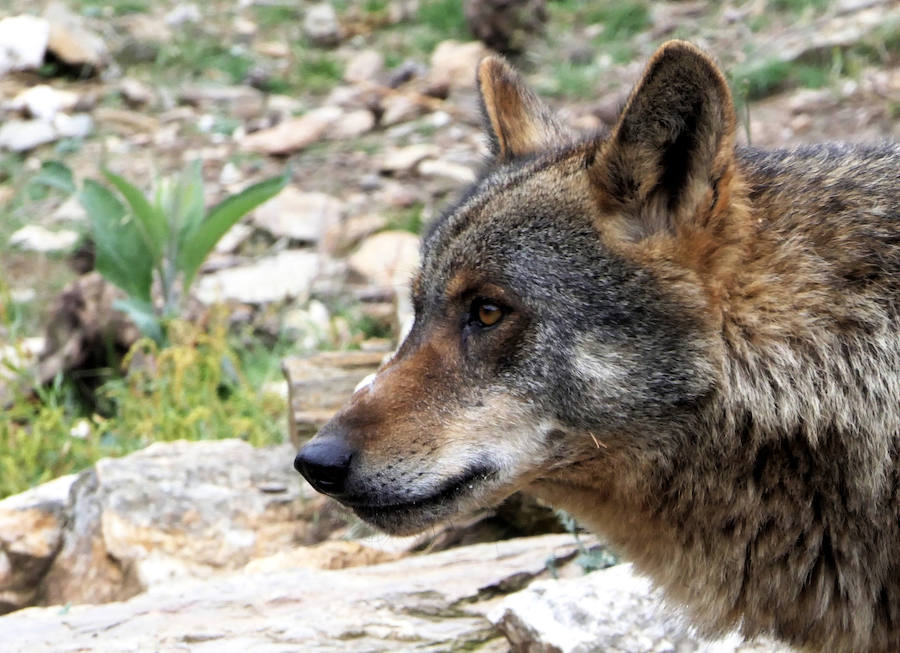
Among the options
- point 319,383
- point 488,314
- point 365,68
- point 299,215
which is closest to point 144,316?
point 319,383

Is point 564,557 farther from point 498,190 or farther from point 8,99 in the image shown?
point 8,99

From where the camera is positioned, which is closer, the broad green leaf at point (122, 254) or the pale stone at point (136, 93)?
the broad green leaf at point (122, 254)

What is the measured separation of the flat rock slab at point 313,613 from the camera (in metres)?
3.69

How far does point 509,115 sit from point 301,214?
5145 millimetres

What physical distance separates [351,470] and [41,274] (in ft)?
19.8

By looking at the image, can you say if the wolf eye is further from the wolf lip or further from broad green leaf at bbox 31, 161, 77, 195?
broad green leaf at bbox 31, 161, 77, 195

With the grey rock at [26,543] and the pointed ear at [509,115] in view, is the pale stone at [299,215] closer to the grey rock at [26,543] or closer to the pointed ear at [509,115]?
the grey rock at [26,543]

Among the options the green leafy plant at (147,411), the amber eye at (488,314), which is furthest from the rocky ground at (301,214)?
the amber eye at (488,314)

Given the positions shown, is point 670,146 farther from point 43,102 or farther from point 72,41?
point 72,41

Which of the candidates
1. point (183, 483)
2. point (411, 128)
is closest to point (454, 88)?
point (411, 128)

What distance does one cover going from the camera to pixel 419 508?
3.11 meters

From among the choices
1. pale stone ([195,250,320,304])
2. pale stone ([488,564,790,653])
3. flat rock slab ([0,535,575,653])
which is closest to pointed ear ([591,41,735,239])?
pale stone ([488,564,790,653])

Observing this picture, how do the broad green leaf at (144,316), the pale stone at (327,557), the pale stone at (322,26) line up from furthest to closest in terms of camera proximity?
1. the pale stone at (322,26)
2. the broad green leaf at (144,316)
3. the pale stone at (327,557)

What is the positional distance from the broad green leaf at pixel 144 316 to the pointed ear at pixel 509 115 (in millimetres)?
3163
